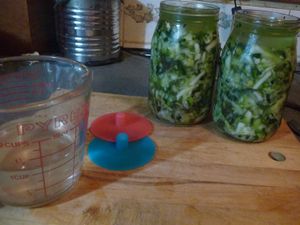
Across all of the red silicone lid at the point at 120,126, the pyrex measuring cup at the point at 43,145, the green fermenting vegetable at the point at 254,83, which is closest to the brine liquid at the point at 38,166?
the pyrex measuring cup at the point at 43,145

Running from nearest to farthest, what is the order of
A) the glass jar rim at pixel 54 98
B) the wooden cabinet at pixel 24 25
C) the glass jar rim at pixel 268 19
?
the glass jar rim at pixel 54 98 < the glass jar rim at pixel 268 19 < the wooden cabinet at pixel 24 25

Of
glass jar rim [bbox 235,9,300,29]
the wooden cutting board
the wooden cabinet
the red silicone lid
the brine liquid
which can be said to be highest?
glass jar rim [bbox 235,9,300,29]

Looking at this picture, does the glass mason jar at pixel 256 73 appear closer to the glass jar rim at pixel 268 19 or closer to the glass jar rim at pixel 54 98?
the glass jar rim at pixel 268 19

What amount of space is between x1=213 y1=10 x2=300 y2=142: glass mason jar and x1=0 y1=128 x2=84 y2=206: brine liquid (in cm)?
25

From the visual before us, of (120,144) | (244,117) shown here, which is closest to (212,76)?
(244,117)

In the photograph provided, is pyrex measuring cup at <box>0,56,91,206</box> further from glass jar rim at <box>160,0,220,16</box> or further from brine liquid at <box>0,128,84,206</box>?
glass jar rim at <box>160,0,220,16</box>

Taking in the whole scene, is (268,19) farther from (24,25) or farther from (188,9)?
(24,25)

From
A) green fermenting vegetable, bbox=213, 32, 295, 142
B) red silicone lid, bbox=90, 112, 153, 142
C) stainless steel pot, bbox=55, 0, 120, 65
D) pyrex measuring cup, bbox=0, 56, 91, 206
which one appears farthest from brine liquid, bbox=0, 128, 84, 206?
stainless steel pot, bbox=55, 0, 120, 65

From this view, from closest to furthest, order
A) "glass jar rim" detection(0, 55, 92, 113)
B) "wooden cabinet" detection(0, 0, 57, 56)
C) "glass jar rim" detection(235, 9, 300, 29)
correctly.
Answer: "glass jar rim" detection(0, 55, 92, 113), "glass jar rim" detection(235, 9, 300, 29), "wooden cabinet" detection(0, 0, 57, 56)

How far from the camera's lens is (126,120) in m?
0.53

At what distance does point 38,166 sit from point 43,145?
0.03 metres

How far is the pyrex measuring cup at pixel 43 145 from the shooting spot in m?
0.32

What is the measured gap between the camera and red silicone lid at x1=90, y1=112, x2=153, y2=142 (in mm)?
485

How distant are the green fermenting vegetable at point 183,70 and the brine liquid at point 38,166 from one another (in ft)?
0.63
